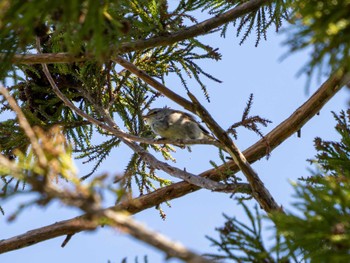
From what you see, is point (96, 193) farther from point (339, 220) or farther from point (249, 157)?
point (249, 157)

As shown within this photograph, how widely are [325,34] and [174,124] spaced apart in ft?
14.7

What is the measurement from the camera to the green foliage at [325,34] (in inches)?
106

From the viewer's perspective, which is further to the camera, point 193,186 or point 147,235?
point 193,186

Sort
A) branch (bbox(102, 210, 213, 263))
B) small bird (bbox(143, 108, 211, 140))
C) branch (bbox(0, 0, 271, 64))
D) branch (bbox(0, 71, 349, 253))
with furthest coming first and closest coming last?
small bird (bbox(143, 108, 211, 140)) → branch (bbox(0, 71, 349, 253)) → branch (bbox(0, 0, 271, 64)) → branch (bbox(102, 210, 213, 263))

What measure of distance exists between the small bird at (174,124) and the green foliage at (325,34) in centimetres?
424

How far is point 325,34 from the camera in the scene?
2664mm

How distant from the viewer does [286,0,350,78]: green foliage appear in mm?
2689

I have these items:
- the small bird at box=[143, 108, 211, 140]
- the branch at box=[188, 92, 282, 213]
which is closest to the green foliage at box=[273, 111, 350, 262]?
the branch at box=[188, 92, 282, 213]

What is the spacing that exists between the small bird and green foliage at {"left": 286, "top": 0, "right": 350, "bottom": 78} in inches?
167

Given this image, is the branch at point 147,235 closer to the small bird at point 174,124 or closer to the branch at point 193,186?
the branch at point 193,186

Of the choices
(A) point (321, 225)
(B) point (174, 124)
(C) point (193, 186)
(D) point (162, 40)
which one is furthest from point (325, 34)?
(B) point (174, 124)

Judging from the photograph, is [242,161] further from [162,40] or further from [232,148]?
[162,40]

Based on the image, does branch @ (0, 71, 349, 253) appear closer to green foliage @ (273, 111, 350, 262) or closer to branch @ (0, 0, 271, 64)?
branch @ (0, 0, 271, 64)

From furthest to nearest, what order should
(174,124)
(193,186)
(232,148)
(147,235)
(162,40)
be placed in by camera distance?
(174,124) → (193,186) → (232,148) → (162,40) → (147,235)
